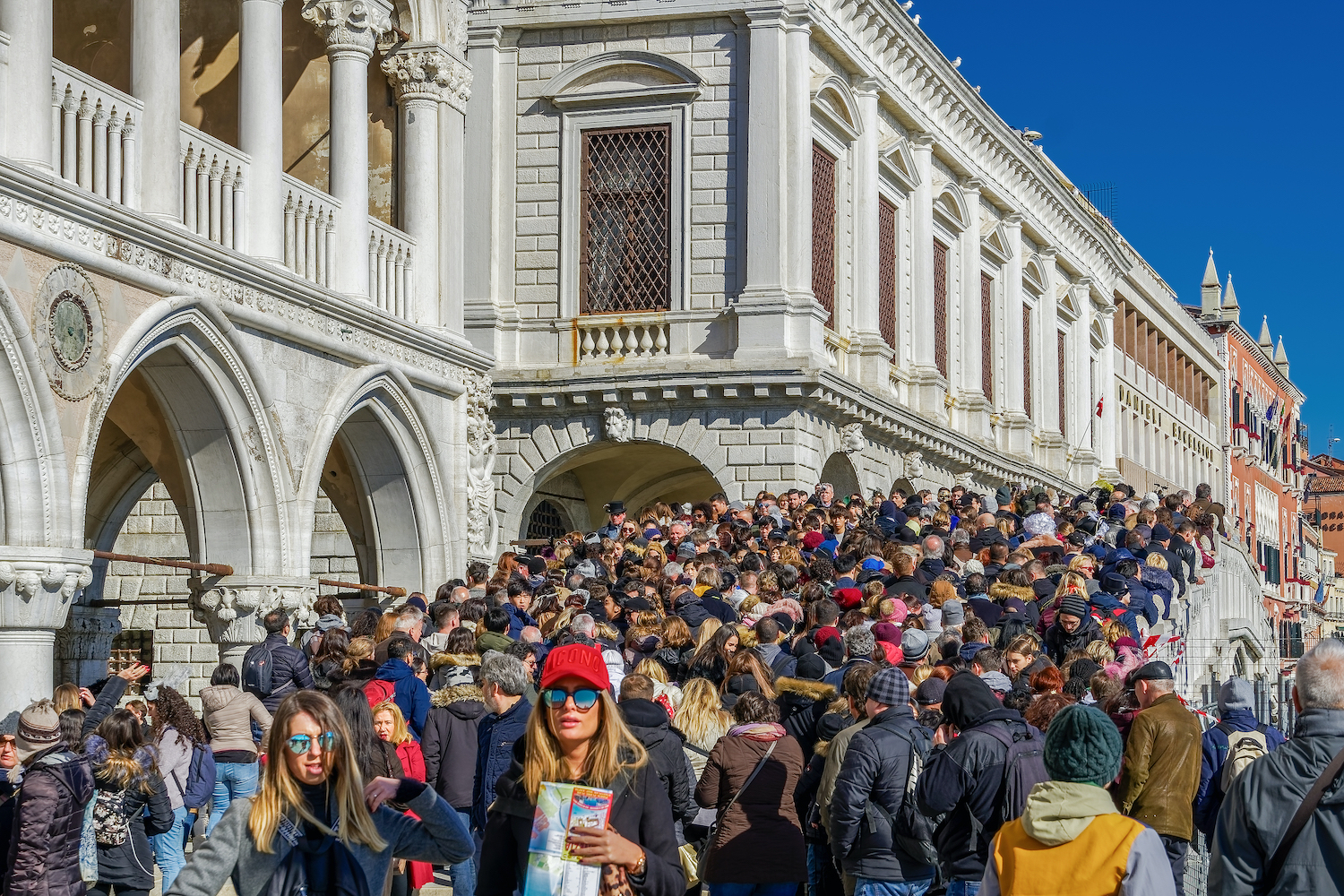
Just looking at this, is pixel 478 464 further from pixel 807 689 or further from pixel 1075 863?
pixel 1075 863

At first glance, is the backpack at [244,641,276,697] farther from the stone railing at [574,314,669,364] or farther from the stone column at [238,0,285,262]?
the stone railing at [574,314,669,364]

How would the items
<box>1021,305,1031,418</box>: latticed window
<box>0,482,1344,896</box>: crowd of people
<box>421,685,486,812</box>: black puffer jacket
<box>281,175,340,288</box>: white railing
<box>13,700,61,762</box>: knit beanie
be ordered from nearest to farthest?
1. <box>0,482,1344,896</box>: crowd of people
2. <box>13,700,61,762</box>: knit beanie
3. <box>421,685,486,812</box>: black puffer jacket
4. <box>281,175,340,288</box>: white railing
5. <box>1021,305,1031,418</box>: latticed window

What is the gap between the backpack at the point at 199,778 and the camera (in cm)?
1115

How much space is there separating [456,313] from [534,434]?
6.27 metres

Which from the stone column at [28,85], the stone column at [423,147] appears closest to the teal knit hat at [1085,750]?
the stone column at [28,85]

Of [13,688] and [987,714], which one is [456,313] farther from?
[987,714]

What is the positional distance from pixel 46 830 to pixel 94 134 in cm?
831

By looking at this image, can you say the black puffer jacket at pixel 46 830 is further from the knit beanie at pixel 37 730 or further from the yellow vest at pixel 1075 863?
the yellow vest at pixel 1075 863

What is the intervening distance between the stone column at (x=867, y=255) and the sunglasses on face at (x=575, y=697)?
75.9 ft

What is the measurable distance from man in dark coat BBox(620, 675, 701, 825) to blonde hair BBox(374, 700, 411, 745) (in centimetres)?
137

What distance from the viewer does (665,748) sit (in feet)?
25.7

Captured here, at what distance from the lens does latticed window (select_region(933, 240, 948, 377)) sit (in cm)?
3291

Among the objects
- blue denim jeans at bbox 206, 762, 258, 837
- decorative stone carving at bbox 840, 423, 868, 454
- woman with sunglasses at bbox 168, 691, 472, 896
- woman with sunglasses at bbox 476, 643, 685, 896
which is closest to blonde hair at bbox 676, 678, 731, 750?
blue denim jeans at bbox 206, 762, 258, 837

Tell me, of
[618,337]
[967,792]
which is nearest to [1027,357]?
[618,337]
